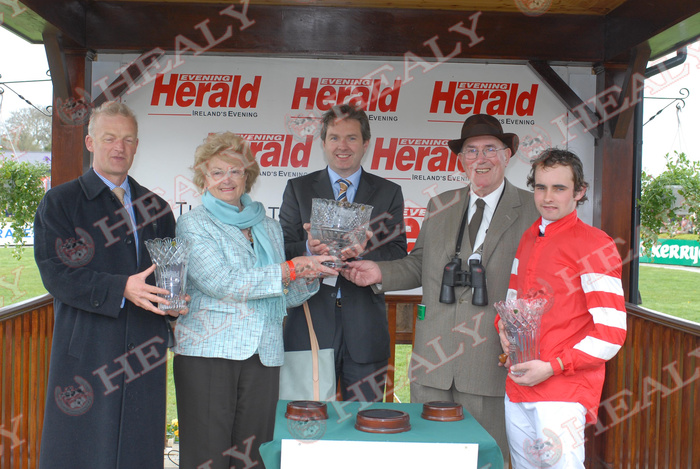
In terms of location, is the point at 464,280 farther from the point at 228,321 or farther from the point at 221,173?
the point at 221,173

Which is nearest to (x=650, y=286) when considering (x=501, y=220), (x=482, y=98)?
(x=482, y=98)

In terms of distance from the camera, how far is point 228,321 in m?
2.53

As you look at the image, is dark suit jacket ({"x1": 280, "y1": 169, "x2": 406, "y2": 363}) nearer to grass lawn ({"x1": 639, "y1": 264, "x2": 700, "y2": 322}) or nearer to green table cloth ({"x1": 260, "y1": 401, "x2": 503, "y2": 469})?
green table cloth ({"x1": 260, "y1": 401, "x2": 503, "y2": 469})

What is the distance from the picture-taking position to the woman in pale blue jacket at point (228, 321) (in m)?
2.50

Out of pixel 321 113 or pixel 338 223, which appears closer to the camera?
pixel 338 223

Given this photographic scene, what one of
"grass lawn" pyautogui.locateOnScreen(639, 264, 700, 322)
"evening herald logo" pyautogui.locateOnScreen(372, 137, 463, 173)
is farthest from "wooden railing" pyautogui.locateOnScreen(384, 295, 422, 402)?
"grass lawn" pyautogui.locateOnScreen(639, 264, 700, 322)

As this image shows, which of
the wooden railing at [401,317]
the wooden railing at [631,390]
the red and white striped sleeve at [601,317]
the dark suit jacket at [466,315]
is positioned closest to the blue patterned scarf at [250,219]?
the dark suit jacket at [466,315]

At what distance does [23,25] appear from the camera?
383 cm

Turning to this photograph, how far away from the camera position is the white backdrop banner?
4.64 metres

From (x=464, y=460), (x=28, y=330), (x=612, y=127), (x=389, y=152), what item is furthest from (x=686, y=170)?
(x=28, y=330)

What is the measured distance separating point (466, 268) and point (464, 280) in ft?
0.27

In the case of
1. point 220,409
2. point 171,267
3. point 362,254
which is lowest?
point 220,409

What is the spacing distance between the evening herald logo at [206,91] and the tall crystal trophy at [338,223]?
231 cm

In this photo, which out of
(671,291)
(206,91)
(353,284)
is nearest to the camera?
(353,284)
